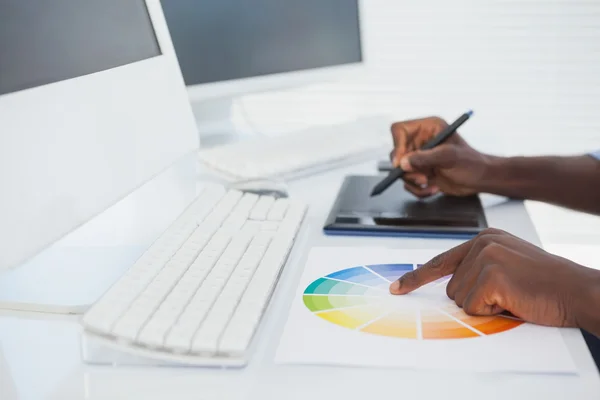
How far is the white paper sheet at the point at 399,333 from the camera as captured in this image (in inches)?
19.7

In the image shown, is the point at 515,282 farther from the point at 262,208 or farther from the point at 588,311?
the point at 262,208

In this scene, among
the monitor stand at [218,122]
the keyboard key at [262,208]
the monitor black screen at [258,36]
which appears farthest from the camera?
the monitor stand at [218,122]

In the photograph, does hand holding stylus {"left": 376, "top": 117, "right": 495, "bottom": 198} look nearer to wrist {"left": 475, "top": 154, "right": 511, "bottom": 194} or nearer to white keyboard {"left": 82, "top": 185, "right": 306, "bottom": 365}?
wrist {"left": 475, "top": 154, "right": 511, "bottom": 194}

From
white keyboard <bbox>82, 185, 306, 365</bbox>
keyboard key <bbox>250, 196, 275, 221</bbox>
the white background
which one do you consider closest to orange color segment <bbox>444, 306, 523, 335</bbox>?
white keyboard <bbox>82, 185, 306, 365</bbox>

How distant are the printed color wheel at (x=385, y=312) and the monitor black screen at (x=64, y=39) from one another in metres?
0.33

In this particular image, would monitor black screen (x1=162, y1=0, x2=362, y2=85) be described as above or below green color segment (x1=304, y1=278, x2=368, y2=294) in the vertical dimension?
above

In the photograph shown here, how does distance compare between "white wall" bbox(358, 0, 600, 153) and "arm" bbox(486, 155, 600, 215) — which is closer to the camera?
"arm" bbox(486, 155, 600, 215)

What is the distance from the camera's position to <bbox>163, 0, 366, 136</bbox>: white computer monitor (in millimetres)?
1138

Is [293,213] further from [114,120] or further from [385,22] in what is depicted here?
[385,22]

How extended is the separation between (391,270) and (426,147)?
0.39m

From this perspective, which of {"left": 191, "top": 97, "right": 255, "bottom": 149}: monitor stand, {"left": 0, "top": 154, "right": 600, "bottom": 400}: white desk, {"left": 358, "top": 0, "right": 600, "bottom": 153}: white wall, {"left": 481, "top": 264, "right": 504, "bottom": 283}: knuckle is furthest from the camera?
{"left": 358, "top": 0, "right": 600, "bottom": 153}: white wall

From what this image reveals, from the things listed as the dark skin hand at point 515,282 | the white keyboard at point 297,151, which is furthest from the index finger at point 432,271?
the white keyboard at point 297,151

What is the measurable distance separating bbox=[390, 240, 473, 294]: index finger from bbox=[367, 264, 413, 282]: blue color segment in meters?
0.03

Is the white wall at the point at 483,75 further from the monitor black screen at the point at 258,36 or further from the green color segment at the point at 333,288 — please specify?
the green color segment at the point at 333,288
